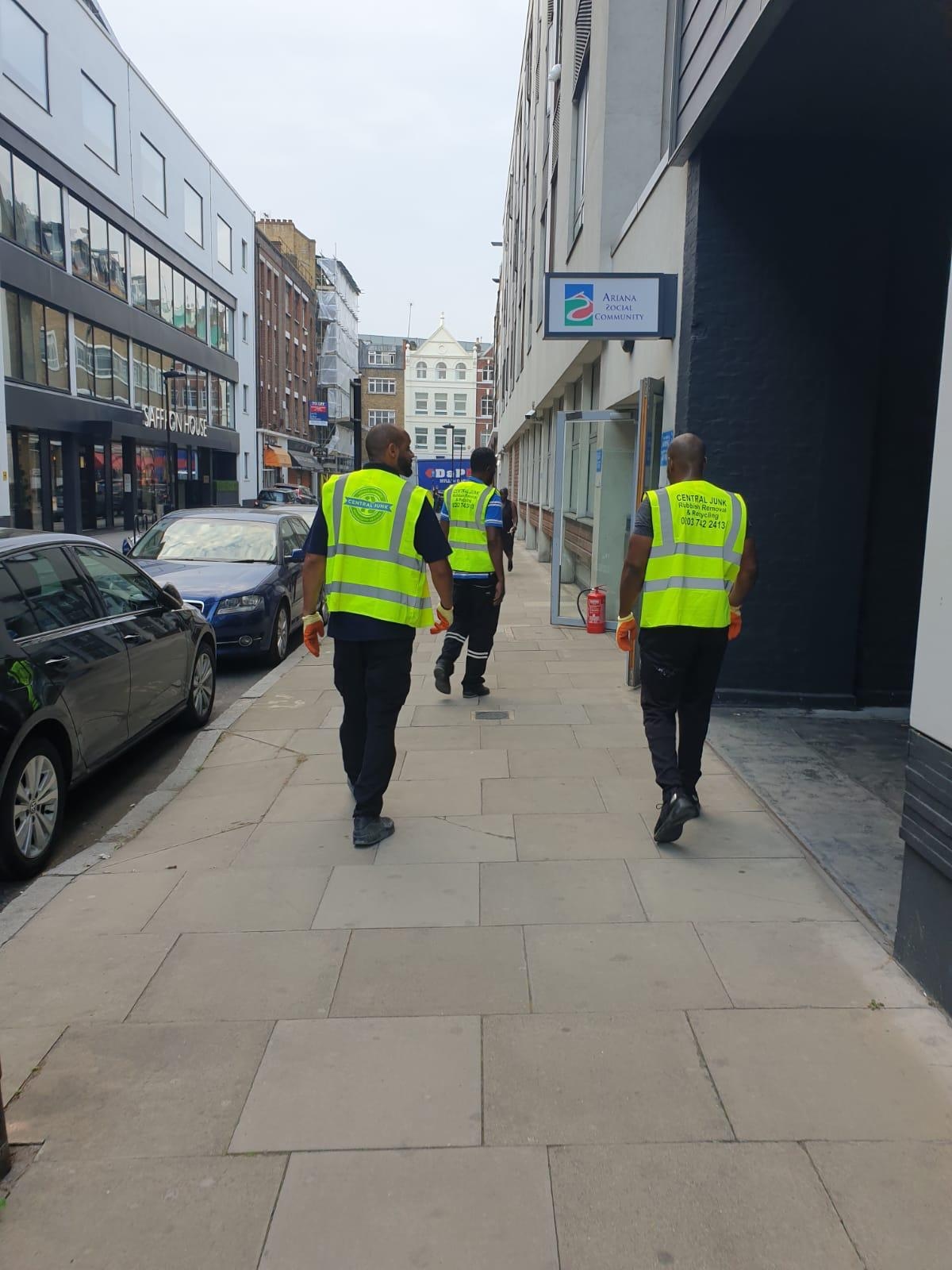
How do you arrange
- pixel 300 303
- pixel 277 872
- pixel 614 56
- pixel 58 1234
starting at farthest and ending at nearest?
1. pixel 300 303
2. pixel 614 56
3. pixel 277 872
4. pixel 58 1234

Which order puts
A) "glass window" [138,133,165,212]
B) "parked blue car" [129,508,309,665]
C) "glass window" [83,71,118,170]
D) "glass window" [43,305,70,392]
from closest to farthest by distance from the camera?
"parked blue car" [129,508,309,665] < "glass window" [43,305,70,392] < "glass window" [83,71,118,170] < "glass window" [138,133,165,212]

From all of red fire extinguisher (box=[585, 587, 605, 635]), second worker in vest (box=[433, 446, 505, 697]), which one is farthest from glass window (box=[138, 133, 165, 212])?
second worker in vest (box=[433, 446, 505, 697])

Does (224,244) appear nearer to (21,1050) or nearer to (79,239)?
(79,239)

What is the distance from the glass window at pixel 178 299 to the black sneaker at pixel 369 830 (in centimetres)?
3362

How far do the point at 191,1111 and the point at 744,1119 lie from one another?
1.48m

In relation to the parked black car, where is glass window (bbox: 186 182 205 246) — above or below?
above

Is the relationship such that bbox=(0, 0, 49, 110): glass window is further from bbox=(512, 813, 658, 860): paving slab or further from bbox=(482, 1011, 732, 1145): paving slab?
bbox=(482, 1011, 732, 1145): paving slab

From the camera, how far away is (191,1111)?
2.63 meters

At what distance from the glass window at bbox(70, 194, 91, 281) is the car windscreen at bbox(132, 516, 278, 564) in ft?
58.8

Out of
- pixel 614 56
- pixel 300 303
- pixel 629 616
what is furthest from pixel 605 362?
pixel 300 303

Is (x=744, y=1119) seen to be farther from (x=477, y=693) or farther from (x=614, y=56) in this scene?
(x=614, y=56)

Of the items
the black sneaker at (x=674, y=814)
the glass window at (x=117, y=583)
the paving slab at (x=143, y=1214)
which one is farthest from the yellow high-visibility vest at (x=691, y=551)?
the glass window at (x=117, y=583)

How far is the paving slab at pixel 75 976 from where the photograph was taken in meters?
3.17

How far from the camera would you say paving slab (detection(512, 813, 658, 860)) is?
14.5 feet
